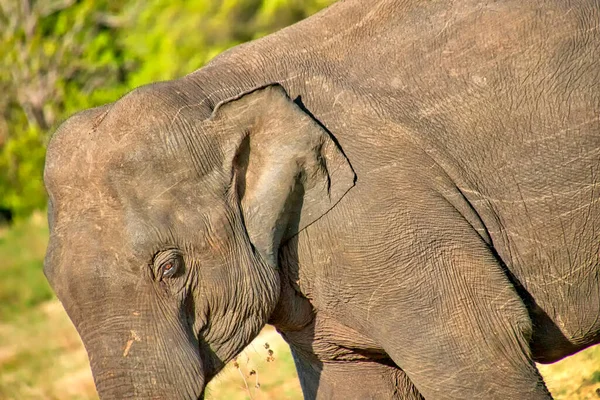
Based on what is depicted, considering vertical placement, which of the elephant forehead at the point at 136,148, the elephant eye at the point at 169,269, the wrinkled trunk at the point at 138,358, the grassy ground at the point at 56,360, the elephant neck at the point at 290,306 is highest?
the elephant forehead at the point at 136,148

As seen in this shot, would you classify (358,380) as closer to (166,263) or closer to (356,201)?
(356,201)

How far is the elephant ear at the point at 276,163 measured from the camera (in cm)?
397

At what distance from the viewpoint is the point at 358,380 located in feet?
15.6

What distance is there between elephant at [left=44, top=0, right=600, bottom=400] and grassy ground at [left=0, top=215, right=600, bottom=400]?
28.5 inches

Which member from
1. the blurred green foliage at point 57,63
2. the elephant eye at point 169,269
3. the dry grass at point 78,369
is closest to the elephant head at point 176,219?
the elephant eye at point 169,269

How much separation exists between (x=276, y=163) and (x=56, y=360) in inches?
260

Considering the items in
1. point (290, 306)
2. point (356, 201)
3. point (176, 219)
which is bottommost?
point (290, 306)

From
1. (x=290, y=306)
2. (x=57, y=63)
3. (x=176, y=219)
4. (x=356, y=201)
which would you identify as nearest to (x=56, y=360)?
(x=290, y=306)

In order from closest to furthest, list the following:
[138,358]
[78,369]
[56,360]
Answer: [138,358] → [78,369] → [56,360]

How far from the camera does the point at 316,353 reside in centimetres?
452

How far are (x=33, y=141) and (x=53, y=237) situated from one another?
1819 cm

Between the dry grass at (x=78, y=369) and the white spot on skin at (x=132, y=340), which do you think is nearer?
the white spot on skin at (x=132, y=340)

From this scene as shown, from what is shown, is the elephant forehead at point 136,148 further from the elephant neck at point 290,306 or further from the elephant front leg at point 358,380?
the elephant front leg at point 358,380

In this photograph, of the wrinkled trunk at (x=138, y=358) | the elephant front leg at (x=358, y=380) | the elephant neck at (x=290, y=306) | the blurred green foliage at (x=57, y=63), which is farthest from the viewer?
the blurred green foliage at (x=57, y=63)
